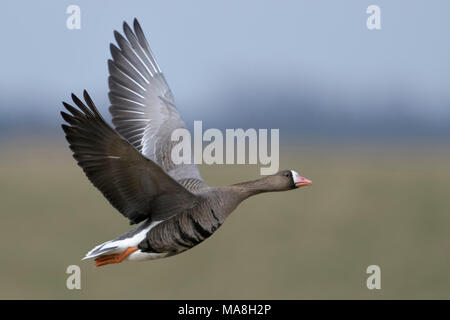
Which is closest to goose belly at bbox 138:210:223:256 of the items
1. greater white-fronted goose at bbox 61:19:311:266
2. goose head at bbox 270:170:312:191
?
greater white-fronted goose at bbox 61:19:311:266

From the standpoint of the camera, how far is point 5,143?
57031 millimetres

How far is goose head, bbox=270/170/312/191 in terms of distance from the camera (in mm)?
8242

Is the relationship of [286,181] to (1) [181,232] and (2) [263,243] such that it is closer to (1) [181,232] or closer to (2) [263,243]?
(1) [181,232]

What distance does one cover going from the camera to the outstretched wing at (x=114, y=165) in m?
7.56

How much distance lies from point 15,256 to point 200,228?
17654 millimetres

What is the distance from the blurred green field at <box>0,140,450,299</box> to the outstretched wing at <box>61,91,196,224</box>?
12.5m

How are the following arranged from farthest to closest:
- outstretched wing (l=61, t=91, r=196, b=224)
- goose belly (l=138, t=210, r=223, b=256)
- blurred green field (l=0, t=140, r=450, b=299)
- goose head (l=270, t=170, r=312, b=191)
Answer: blurred green field (l=0, t=140, r=450, b=299), goose head (l=270, t=170, r=312, b=191), goose belly (l=138, t=210, r=223, b=256), outstretched wing (l=61, t=91, r=196, b=224)

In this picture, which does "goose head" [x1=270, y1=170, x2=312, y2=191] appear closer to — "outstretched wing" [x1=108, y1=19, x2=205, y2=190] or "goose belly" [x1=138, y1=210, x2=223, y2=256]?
"goose belly" [x1=138, y1=210, x2=223, y2=256]

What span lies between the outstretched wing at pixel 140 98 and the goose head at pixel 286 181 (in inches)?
57.5

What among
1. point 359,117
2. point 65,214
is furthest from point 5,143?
point 359,117

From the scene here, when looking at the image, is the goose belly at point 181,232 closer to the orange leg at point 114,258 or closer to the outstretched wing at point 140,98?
the orange leg at point 114,258

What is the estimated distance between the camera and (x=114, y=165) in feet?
25.2

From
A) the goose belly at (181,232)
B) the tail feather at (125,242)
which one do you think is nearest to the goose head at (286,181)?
the goose belly at (181,232)

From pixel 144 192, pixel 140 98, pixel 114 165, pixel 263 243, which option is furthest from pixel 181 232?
pixel 263 243
